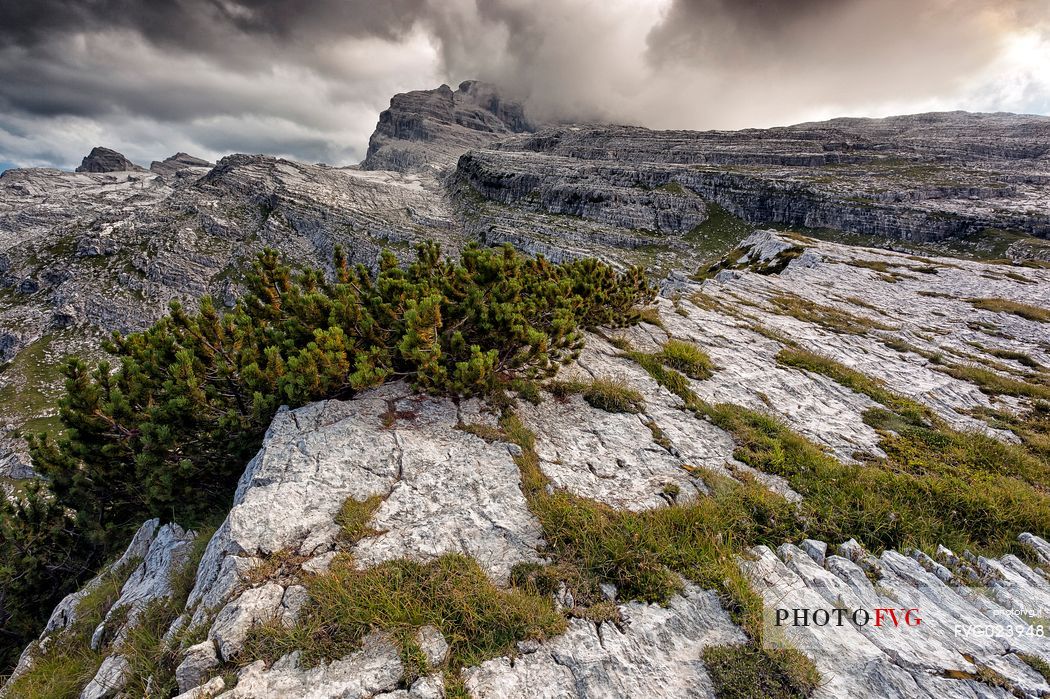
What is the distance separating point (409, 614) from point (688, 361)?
37.5 feet

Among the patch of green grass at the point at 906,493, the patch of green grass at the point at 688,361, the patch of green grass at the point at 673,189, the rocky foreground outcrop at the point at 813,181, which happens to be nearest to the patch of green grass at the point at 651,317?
the patch of green grass at the point at 688,361

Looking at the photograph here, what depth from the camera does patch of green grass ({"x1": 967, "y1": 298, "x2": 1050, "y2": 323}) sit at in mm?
27686

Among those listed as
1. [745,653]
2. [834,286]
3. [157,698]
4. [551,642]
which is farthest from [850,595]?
[834,286]

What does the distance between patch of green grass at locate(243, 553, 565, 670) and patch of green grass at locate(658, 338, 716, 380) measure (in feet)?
31.9

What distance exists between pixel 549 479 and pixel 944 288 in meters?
48.6

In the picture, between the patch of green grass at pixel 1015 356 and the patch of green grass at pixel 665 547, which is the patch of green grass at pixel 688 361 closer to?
the patch of green grass at pixel 665 547

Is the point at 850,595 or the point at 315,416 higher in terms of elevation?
the point at 315,416

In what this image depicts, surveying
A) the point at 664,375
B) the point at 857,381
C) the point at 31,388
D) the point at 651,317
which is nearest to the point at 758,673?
the point at 664,375

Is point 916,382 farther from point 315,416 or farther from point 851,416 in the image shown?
point 315,416

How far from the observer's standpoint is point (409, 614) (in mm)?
4977

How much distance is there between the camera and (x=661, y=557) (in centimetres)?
605

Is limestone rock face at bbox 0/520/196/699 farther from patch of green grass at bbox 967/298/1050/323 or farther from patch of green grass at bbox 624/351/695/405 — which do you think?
patch of green grass at bbox 967/298/1050/323

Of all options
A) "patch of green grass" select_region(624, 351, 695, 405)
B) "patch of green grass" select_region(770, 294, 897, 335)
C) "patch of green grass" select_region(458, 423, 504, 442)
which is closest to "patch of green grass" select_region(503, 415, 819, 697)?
"patch of green grass" select_region(458, 423, 504, 442)

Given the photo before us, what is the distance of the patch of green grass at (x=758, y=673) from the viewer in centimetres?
437
